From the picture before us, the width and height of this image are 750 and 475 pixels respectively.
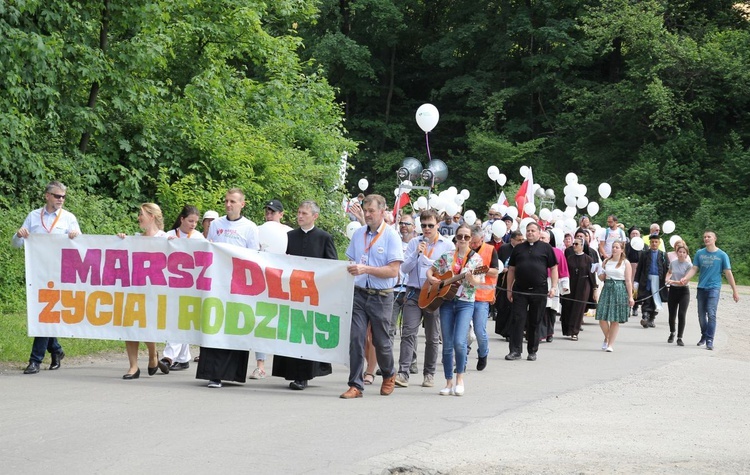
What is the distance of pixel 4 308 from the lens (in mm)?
16766

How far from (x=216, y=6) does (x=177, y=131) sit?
388cm

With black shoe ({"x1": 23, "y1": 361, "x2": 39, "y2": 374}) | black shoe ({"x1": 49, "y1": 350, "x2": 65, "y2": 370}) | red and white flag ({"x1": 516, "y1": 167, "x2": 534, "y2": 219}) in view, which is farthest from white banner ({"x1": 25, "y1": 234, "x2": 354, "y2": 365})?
red and white flag ({"x1": 516, "y1": 167, "x2": 534, "y2": 219})

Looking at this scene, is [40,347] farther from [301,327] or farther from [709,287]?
[709,287]

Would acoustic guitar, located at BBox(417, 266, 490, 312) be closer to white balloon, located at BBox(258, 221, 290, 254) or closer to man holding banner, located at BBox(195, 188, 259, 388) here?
white balloon, located at BBox(258, 221, 290, 254)

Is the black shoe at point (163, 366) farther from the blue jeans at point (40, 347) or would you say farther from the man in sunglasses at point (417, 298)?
the man in sunglasses at point (417, 298)

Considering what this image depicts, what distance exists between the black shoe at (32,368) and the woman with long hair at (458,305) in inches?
172

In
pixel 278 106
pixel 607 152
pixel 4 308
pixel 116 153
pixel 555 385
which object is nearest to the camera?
pixel 555 385

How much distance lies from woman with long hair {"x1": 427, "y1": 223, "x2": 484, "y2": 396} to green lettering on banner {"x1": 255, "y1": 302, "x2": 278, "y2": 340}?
1710 mm

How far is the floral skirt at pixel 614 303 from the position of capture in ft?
55.7

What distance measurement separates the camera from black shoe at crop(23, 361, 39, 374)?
11.8 m

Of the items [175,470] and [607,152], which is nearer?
[175,470]

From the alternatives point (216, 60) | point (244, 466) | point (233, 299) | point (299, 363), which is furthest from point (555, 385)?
point (216, 60)

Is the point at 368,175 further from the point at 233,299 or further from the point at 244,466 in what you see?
the point at 244,466

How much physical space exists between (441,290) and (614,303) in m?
6.45
